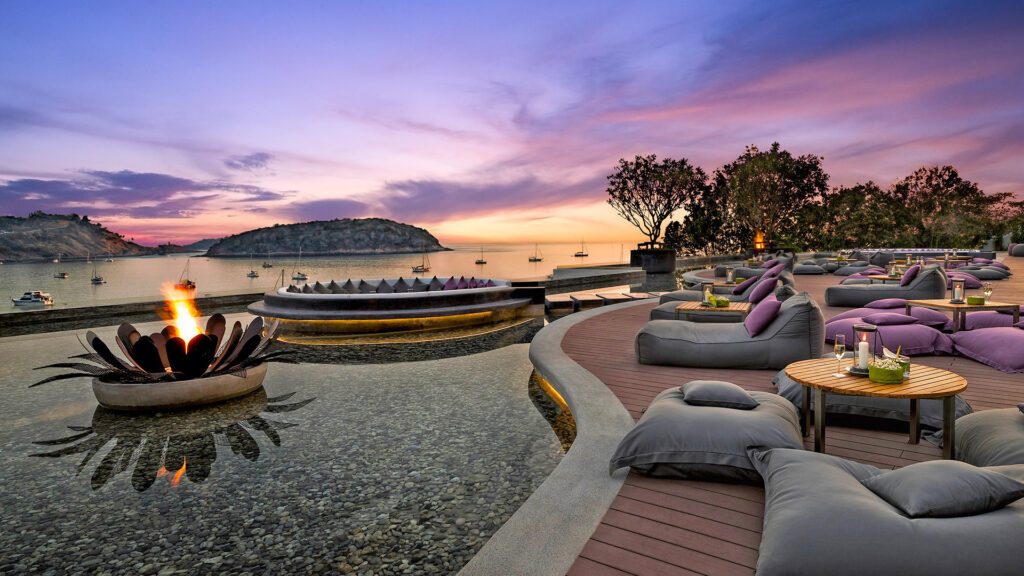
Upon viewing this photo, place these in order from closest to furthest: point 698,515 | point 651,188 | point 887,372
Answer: point 698,515 → point 887,372 → point 651,188

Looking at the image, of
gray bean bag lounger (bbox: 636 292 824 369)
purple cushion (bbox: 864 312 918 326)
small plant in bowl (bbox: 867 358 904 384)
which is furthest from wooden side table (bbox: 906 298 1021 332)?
small plant in bowl (bbox: 867 358 904 384)

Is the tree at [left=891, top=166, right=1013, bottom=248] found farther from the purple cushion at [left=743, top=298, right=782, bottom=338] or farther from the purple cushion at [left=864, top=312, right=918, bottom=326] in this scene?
the purple cushion at [left=743, top=298, right=782, bottom=338]

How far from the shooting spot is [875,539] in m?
1.44

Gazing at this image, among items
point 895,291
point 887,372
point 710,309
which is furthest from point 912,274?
point 887,372

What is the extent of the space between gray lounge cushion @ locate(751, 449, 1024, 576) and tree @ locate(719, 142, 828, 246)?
3558 centimetres

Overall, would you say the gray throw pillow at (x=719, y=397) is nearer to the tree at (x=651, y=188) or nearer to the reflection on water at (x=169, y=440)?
the reflection on water at (x=169, y=440)

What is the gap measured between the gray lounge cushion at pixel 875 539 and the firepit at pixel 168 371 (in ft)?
15.9

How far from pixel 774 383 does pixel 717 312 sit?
279cm

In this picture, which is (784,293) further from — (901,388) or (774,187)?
(774,187)

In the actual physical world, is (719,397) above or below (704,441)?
above

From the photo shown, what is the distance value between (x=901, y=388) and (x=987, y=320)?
449 cm

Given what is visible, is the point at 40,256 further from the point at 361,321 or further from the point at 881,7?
the point at 881,7

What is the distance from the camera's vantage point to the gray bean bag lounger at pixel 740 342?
4.45 metres

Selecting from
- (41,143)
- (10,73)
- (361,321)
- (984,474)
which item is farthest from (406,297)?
(41,143)
